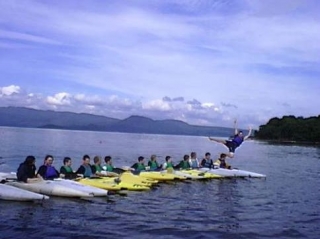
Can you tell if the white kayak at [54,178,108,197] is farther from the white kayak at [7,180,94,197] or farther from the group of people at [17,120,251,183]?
the group of people at [17,120,251,183]

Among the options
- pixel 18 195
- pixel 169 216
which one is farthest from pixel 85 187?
pixel 169 216

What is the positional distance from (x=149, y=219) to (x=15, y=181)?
6.76 m

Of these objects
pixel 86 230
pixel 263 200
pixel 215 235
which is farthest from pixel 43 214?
pixel 263 200

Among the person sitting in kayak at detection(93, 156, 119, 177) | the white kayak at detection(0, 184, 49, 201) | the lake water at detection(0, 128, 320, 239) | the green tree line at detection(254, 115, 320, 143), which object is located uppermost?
the green tree line at detection(254, 115, 320, 143)

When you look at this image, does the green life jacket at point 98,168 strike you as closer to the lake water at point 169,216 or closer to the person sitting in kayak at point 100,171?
the person sitting in kayak at point 100,171

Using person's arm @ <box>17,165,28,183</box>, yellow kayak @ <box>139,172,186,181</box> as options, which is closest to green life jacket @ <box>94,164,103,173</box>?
yellow kayak @ <box>139,172,186,181</box>

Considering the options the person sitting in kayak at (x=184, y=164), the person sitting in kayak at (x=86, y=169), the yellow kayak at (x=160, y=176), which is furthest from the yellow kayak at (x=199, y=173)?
the person sitting in kayak at (x=86, y=169)

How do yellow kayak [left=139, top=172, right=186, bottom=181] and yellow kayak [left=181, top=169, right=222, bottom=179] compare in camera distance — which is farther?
yellow kayak [left=181, top=169, right=222, bottom=179]

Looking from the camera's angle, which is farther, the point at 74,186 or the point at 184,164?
the point at 184,164

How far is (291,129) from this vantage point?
171 metres

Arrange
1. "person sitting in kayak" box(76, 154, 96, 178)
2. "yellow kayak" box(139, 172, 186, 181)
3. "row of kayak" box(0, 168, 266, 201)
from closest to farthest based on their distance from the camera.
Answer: "row of kayak" box(0, 168, 266, 201) < "person sitting in kayak" box(76, 154, 96, 178) < "yellow kayak" box(139, 172, 186, 181)

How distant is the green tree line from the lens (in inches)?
6412

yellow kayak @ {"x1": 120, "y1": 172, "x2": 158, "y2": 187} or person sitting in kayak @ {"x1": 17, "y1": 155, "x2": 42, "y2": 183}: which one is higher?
person sitting in kayak @ {"x1": 17, "y1": 155, "x2": 42, "y2": 183}

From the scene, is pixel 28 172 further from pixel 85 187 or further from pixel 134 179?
pixel 134 179
